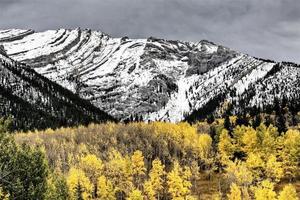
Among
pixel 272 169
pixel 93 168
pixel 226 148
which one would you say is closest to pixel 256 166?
pixel 272 169

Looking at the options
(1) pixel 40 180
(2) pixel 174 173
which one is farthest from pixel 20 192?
(2) pixel 174 173

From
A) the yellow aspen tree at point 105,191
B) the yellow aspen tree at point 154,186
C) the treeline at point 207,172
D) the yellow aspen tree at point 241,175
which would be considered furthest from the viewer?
the yellow aspen tree at point 154,186

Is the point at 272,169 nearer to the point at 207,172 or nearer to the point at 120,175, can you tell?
the point at 207,172

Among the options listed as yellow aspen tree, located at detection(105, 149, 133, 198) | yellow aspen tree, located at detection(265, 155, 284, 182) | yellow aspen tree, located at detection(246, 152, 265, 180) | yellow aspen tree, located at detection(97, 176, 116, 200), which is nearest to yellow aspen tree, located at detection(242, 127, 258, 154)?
yellow aspen tree, located at detection(246, 152, 265, 180)

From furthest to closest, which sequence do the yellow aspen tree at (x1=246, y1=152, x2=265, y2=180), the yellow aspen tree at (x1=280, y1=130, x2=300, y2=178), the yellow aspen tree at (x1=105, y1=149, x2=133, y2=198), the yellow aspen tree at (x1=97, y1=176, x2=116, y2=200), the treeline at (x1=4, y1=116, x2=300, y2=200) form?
the yellow aspen tree at (x1=105, y1=149, x2=133, y2=198)
the yellow aspen tree at (x1=280, y1=130, x2=300, y2=178)
the yellow aspen tree at (x1=246, y1=152, x2=265, y2=180)
the treeline at (x1=4, y1=116, x2=300, y2=200)
the yellow aspen tree at (x1=97, y1=176, x2=116, y2=200)

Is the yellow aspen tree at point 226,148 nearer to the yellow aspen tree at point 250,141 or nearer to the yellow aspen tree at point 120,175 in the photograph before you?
the yellow aspen tree at point 250,141

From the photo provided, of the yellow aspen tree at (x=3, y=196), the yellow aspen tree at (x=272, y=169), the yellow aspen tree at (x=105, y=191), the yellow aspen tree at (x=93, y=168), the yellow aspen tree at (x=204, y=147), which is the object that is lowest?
the yellow aspen tree at (x=105, y=191)

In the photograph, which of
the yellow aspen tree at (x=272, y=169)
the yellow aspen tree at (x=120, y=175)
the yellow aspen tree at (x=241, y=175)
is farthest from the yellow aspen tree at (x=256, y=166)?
the yellow aspen tree at (x=120, y=175)

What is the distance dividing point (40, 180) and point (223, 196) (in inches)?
4758

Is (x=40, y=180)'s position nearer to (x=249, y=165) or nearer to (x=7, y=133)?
(x=7, y=133)

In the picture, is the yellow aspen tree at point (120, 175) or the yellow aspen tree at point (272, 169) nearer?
the yellow aspen tree at point (272, 169)

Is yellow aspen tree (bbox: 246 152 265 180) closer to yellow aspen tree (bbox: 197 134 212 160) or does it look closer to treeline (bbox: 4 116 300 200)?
treeline (bbox: 4 116 300 200)

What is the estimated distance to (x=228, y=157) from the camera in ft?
584

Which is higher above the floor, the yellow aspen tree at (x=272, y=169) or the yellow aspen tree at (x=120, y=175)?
the yellow aspen tree at (x=272, y=169)
